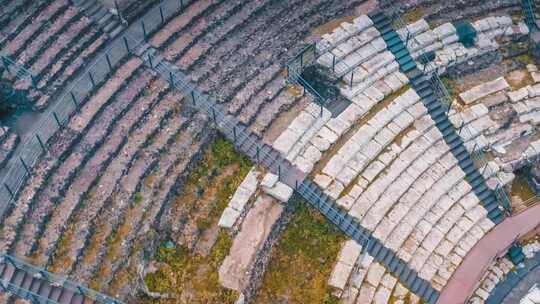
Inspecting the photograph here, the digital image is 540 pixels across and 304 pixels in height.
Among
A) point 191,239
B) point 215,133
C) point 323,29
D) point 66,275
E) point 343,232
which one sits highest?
point 323,29

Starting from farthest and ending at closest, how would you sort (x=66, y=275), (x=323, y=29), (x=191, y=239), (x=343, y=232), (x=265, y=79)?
1. (x=323, y=29)
2. (x=265, y=79)
3. (x=343, y=232)
4. (x=191, y=239)
5. (x=66, y=275)

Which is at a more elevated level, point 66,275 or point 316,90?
point 316,90

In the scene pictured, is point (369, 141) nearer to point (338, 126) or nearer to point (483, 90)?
point (338, 126)

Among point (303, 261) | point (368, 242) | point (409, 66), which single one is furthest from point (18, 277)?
point (409, 66)

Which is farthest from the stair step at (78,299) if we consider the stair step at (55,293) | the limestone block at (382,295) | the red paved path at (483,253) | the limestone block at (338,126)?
the red paved path at (483,253)

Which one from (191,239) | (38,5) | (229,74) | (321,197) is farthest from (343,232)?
(38,5)

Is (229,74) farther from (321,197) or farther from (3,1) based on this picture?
(3,1)

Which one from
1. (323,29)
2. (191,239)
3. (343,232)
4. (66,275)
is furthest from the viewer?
(323,29)


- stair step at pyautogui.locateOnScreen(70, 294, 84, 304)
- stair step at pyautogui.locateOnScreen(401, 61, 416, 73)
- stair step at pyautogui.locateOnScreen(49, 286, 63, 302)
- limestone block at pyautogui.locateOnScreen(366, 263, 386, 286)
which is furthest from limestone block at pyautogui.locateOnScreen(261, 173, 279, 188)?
stair step at pyautogui.locateOnScreen(401, 61, 416, 73)

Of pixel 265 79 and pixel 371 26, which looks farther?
pixel 371 26
